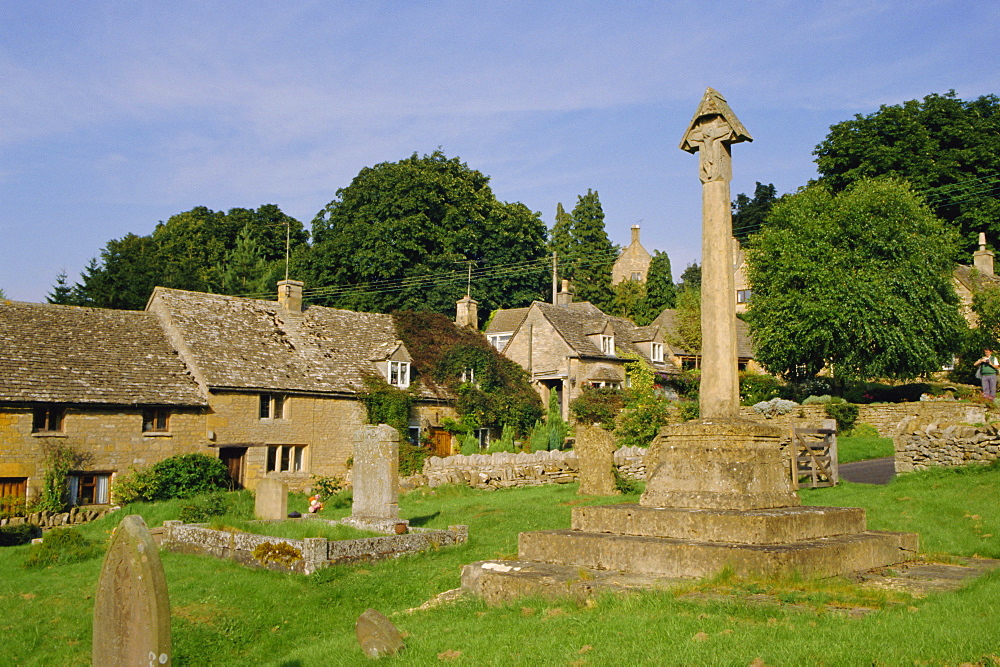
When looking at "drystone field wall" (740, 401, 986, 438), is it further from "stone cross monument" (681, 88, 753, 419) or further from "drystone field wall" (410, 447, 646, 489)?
"stone cross monument" (681, 88, 753, 419)

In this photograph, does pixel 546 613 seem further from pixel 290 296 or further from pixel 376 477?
pixel 290 296

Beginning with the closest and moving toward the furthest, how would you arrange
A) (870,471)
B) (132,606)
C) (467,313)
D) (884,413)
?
1. (132,606)
2. (870,471)
3. (884,413)
4. (467,313)

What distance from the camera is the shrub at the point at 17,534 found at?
71.0ft

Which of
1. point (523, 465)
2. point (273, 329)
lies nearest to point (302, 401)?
point (273, 329)

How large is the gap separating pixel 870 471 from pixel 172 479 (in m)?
22.7

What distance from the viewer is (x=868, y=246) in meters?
38.2

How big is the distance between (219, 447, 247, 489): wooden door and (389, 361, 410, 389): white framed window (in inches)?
300

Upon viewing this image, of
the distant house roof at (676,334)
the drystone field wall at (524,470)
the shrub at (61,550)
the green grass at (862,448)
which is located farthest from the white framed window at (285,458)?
the distant house roof at (676,334)

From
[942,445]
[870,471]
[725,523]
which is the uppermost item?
[942,445]

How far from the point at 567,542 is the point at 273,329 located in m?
29.0

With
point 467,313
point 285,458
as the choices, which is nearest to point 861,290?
point 467,313

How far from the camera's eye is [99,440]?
2791cm

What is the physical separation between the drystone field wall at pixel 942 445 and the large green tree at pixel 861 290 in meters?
16.1

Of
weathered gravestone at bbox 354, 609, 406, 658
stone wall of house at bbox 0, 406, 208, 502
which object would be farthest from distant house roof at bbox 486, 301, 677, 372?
weathered gravestone at bbox 354, 609, 406, 658
